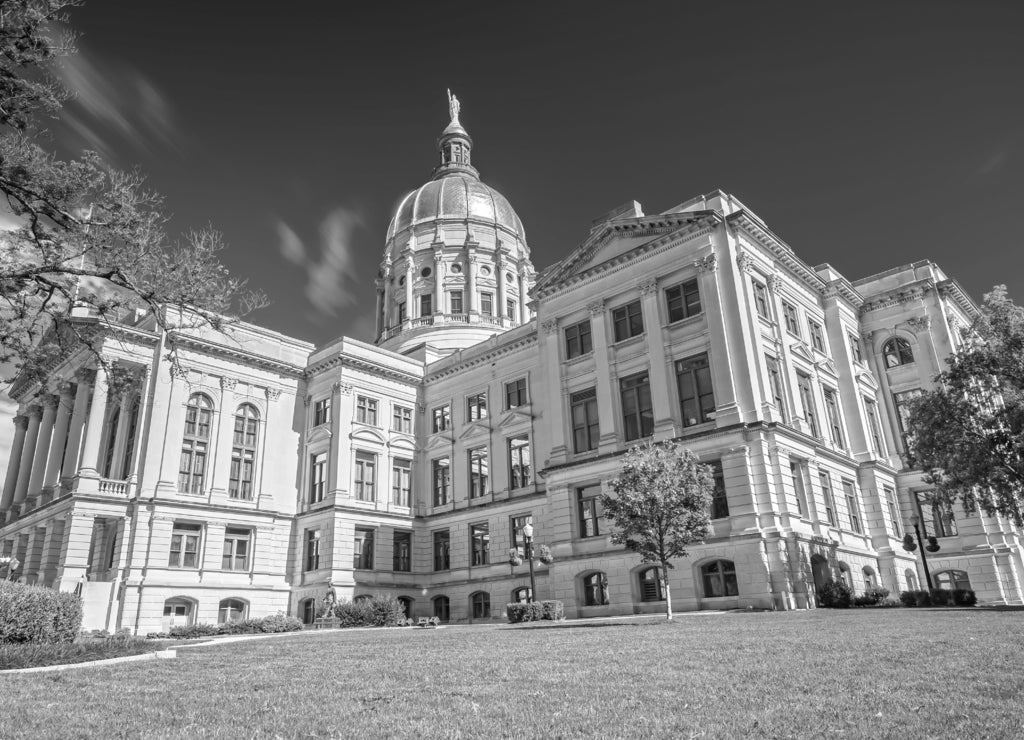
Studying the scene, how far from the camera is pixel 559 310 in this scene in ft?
137

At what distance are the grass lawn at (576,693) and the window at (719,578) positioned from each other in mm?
16663

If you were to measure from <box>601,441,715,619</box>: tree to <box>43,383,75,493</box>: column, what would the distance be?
1441 inches

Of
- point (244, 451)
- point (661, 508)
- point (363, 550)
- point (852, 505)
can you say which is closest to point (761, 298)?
point (852, 505)

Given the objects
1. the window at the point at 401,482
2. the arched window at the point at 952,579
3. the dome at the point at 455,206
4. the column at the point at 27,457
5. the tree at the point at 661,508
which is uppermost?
the dome at the point at 455,206

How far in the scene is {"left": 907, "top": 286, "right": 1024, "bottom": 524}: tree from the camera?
2519 centimetres

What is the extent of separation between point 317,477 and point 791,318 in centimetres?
3093

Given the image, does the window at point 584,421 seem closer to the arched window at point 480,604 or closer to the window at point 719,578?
the window at point 719,578

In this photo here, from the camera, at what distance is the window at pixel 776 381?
35.1m

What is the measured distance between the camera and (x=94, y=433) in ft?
134

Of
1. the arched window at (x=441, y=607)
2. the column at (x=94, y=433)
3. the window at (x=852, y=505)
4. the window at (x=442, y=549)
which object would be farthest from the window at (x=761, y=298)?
the column at (x=94, y=433)

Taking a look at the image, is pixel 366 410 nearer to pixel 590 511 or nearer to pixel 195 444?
pixel 195 444

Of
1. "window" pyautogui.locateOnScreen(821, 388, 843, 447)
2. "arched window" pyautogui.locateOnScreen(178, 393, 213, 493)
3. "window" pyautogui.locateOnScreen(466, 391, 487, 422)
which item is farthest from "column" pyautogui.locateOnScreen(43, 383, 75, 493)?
"window" pyautogui.locateOnScreen(821, 388, 843, 447)

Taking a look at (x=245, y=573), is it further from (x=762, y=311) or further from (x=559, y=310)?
(x=762, y=311)

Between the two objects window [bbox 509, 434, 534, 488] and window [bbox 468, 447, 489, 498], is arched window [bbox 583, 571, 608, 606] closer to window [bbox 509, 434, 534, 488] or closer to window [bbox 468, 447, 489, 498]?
window [bbox 509, 434, 534, 488]
